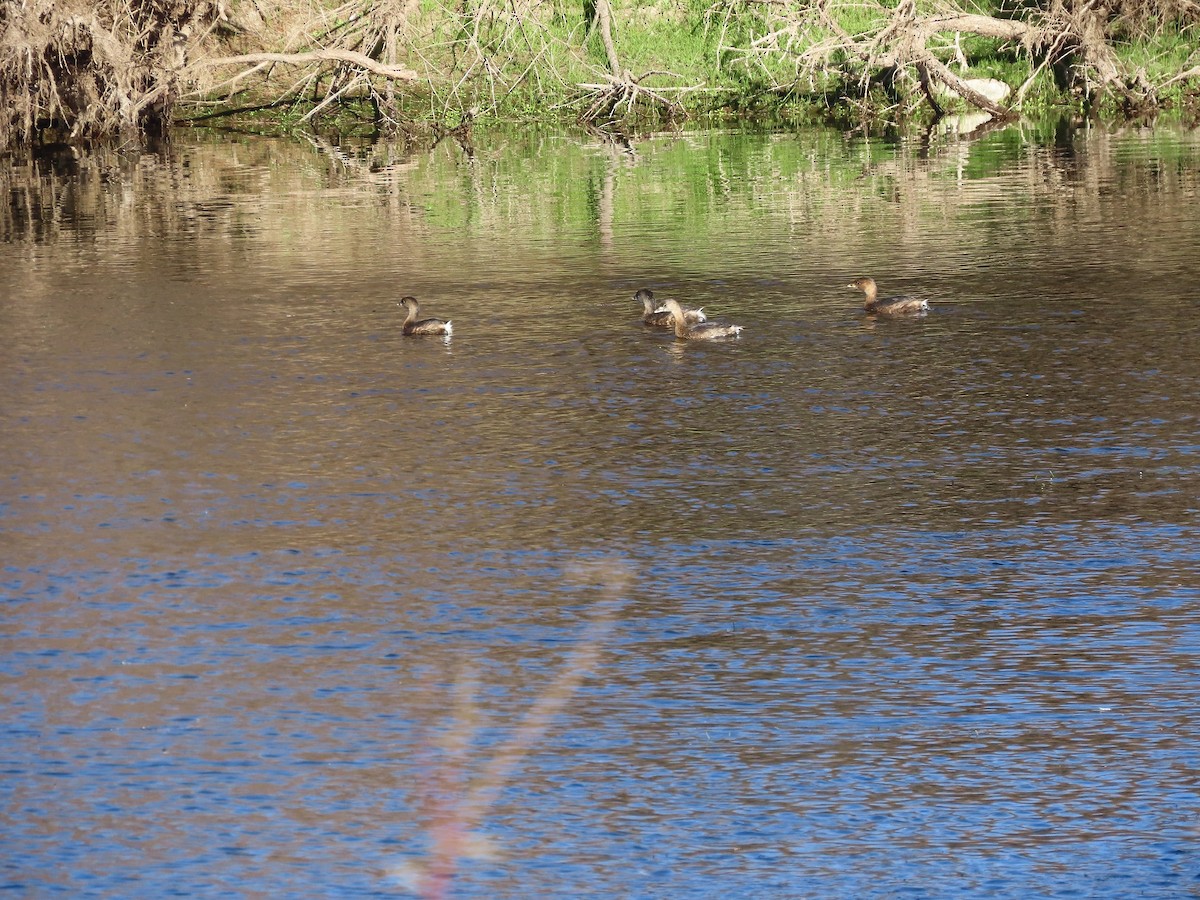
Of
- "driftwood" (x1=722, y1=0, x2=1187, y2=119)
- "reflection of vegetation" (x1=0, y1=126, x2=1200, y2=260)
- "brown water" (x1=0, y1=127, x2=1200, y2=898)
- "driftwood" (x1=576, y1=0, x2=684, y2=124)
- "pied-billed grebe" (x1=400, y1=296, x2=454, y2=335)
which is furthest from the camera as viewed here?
"driftwood" (x1=576, y1=0, x2=684, y2=124)

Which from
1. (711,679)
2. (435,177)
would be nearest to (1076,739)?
(711,679)

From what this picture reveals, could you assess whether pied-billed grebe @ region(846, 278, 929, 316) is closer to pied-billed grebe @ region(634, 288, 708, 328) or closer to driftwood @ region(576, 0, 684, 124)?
pied-billed grebe @ region(634, 288, 708, 328)

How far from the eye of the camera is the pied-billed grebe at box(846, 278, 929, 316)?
56.2 feet

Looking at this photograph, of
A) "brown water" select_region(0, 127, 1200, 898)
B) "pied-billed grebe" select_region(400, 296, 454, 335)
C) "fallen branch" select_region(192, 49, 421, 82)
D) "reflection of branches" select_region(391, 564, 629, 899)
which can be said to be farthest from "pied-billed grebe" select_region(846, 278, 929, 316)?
"fallen branch" select_region(192, 49, 421, 82)

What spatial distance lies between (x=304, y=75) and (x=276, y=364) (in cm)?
2979

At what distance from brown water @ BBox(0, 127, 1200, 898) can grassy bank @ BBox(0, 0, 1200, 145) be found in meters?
18.5

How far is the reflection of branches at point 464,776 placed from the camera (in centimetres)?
683

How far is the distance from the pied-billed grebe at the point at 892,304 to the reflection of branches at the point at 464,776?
8.49 m

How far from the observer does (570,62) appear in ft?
145

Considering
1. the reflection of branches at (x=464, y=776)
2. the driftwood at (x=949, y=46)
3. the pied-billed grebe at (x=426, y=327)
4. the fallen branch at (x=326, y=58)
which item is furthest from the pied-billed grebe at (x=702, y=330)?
the fallen branch at (x=326, y=58)

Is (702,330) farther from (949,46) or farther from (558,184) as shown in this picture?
(949,46)

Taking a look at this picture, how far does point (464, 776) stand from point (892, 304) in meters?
10.4

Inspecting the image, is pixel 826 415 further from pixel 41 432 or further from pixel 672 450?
pixel 41 432

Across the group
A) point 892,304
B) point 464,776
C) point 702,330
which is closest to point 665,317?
point 702,330
